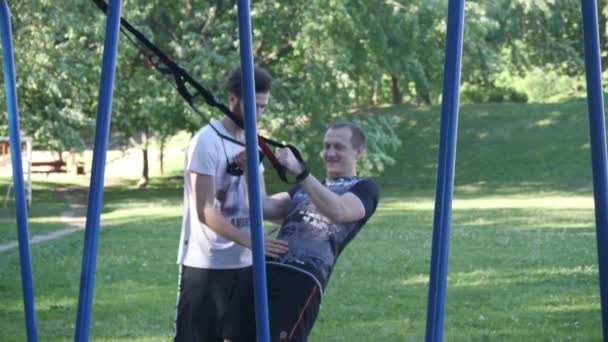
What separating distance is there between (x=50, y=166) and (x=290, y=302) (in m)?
31.3

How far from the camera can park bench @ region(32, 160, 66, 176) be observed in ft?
112

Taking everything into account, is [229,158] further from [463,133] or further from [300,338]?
[463,133]

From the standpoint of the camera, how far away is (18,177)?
4301mm

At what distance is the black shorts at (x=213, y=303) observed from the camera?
4.84m

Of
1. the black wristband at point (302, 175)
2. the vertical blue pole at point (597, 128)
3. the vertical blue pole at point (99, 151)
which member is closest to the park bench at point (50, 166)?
the black wristband at point (302, 175)

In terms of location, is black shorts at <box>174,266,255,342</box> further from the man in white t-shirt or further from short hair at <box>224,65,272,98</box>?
short hair at <box>224,65,272,98</box>

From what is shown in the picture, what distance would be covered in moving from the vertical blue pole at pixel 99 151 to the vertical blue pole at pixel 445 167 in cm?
85

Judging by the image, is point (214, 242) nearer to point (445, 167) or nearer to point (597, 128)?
point (445, 167)

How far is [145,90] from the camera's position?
2773cm

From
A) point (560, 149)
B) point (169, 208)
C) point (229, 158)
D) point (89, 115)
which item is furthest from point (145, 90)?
point (229, 158)

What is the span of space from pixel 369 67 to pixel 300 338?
81.4ft

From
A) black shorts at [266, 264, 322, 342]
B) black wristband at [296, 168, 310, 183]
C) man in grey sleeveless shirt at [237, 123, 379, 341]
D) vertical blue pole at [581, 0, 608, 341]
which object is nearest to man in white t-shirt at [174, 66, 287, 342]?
man in grey sleeveless shirt at [237, 123, 379, 341]

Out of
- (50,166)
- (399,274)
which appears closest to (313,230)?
(399,274)

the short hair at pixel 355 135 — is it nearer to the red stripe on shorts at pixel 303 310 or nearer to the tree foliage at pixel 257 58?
the red stripe on shorts at pixel 303 310
